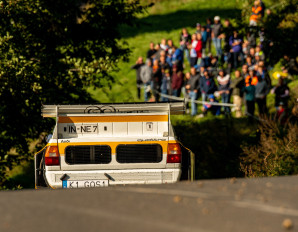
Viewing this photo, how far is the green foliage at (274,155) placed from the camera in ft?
45.8

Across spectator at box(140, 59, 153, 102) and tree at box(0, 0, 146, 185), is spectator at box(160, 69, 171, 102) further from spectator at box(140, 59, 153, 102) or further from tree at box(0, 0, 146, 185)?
tree at box(0, 0, 146, 185)

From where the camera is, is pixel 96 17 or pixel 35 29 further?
pixel 96 17

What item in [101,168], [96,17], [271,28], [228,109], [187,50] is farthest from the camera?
[187,50]

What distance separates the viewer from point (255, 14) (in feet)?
60.6

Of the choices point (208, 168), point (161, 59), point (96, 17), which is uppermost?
point (96, 17)

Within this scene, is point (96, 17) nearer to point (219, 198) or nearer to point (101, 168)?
point (101, 168)

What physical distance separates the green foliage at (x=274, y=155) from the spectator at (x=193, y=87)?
178 inches

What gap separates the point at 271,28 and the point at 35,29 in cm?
628

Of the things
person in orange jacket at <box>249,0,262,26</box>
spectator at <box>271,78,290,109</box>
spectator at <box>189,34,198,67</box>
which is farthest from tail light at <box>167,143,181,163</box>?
spectator at <box>189,34,198,67</box>

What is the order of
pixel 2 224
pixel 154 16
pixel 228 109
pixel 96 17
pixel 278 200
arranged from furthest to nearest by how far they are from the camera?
pixel 154 16 → pixel 228 109 → pixel 96 17 → pixel 278 200 → pixel 2 224

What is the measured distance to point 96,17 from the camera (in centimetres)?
1952

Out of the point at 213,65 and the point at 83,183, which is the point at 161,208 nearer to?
the point at 83,183

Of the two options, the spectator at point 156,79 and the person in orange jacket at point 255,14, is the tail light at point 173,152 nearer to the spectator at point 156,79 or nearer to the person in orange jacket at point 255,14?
the person in orange jacket at point 255,14

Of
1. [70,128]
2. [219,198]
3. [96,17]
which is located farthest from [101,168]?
[96,17]
